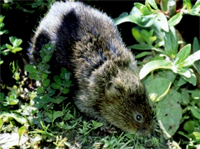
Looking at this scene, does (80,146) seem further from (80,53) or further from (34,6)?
(34,6)

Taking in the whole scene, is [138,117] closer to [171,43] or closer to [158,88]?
[158,88]

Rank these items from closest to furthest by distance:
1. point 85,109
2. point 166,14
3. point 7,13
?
point 85,109
point 166,14
point 7,13

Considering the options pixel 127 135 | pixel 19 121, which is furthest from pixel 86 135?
pixel 19 121

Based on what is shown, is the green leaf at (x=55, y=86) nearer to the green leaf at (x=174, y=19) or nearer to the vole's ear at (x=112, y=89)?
the vole's ear at (x=112, y=89)

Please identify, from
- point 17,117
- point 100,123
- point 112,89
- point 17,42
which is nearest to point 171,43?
point 112,89

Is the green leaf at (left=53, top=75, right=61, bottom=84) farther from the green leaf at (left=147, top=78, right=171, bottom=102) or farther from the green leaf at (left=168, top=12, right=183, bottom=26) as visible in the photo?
the green leaf at (left=168, top=12, right=183, bottom=26)

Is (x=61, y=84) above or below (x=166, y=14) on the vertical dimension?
below

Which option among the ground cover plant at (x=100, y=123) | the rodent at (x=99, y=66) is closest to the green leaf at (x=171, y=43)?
the ground cover plant at (x=100, y=123)

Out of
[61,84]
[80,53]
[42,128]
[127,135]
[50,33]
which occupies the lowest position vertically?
[127,135]

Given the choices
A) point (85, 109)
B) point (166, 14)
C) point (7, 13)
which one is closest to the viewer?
point (85, 109)
